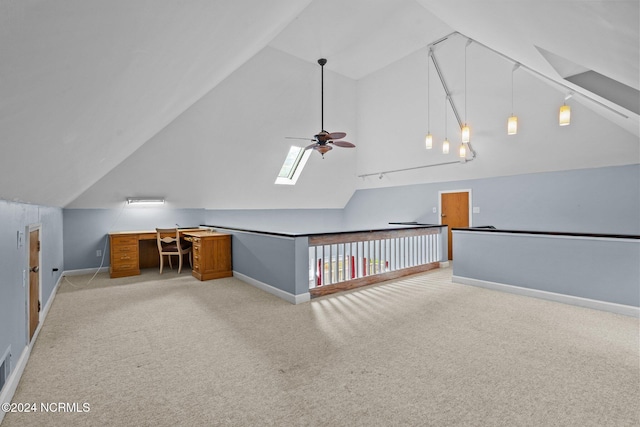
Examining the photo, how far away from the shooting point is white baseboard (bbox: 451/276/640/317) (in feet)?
11.4

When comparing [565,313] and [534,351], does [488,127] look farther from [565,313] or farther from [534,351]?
[534,351]

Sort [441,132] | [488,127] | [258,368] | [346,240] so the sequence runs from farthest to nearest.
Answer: [441,132] → [488,127] → [346,240] → [258,368]

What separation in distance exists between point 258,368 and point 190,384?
19.3 inches

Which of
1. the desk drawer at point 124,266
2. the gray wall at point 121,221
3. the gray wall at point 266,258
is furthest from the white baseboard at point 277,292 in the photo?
the gray wall at point 121,221

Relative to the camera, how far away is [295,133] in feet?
21.1

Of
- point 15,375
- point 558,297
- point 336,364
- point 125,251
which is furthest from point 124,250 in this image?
point 558,297

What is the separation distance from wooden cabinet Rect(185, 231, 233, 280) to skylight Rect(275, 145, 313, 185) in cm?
253

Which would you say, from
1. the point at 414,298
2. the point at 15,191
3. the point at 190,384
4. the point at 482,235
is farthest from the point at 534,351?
the point at 15,191

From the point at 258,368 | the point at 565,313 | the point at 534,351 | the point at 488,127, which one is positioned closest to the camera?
the point at 258,368

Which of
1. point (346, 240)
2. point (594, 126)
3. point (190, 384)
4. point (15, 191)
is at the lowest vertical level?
point (190, 384)

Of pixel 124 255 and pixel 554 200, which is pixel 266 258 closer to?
pixel 124 255

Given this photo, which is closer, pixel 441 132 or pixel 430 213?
pixel 441 132

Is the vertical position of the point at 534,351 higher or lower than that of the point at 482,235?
lower

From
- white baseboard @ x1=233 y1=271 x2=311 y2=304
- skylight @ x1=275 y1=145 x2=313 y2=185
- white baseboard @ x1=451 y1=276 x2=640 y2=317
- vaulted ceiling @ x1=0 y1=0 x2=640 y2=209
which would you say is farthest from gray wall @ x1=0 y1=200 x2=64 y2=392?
white baseboard @ x1=451 y1=276 x2=640 y2=317
